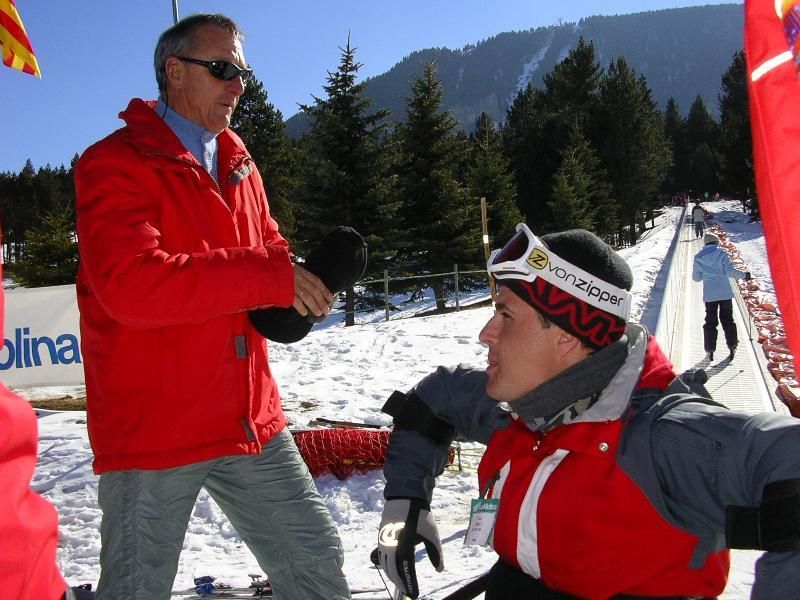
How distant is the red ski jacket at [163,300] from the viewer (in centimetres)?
184

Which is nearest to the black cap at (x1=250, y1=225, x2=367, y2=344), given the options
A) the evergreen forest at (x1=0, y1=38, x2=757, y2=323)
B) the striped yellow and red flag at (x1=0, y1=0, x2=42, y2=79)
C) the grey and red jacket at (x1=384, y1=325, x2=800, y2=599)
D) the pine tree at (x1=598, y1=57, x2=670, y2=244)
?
the grey and red jacket at (x1=384, y1=325, x2=800, y2=599)

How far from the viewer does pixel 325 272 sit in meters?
2.11

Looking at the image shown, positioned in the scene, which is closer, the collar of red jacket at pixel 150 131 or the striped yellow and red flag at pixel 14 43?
the striped yellow and red flag at pixel 14 43

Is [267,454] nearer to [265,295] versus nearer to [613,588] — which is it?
[265,295]

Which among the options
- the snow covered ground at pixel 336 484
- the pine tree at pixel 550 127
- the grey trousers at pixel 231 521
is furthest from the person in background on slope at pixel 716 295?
the pine tree at pixel 550 127

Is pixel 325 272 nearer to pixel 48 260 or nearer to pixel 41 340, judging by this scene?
pixel 41 340

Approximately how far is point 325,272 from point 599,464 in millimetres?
1003

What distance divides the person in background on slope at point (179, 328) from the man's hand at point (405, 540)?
32 centimetres

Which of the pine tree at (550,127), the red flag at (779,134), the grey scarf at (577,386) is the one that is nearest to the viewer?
the red flag at (779,134)

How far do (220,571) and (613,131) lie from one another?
45122 mm

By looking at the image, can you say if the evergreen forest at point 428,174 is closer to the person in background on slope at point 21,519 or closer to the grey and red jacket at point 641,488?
the grey and red jacket at point 641,488

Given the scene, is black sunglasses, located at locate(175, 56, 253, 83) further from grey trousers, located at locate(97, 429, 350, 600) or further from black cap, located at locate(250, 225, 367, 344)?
grey trousers, located at locate(97, 429, 350, 600)

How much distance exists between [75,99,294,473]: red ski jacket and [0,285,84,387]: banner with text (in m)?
5.88

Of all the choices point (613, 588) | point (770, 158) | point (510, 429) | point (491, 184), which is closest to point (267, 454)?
point (510, 429)
